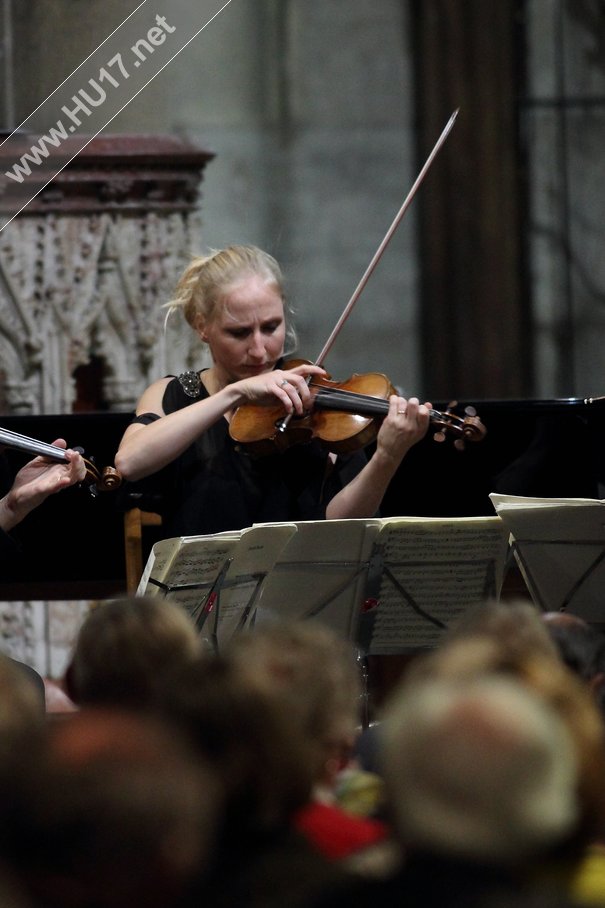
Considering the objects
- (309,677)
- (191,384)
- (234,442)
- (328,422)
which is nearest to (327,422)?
(328,422)

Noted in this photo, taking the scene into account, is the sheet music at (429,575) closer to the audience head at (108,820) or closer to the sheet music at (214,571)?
the sheet music at (214,571)

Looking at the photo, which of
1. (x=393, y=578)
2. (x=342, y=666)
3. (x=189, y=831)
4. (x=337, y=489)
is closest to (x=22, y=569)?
(x=337, y=489)

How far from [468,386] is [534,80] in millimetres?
1406

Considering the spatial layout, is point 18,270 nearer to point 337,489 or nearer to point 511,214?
point 337,489

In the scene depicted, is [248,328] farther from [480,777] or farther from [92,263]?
[480,777]

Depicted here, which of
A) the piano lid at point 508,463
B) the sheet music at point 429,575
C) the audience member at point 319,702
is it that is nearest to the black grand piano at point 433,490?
the piano lid at point 508,463

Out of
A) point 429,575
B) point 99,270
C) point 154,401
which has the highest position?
point 99,270

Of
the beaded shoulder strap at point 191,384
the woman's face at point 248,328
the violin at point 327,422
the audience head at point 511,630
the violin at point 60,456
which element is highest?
the woman's face at point 248,328

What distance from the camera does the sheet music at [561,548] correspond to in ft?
9.72

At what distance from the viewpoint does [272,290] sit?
11.2 feet

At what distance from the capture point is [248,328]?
11.1 ft

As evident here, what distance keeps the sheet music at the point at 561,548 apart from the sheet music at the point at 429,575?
0.06m

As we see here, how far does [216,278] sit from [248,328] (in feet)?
0.50

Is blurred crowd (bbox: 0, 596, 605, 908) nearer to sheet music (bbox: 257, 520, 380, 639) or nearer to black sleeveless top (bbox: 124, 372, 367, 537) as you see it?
sheet music (bbox: 257, 520, 380, 639)
